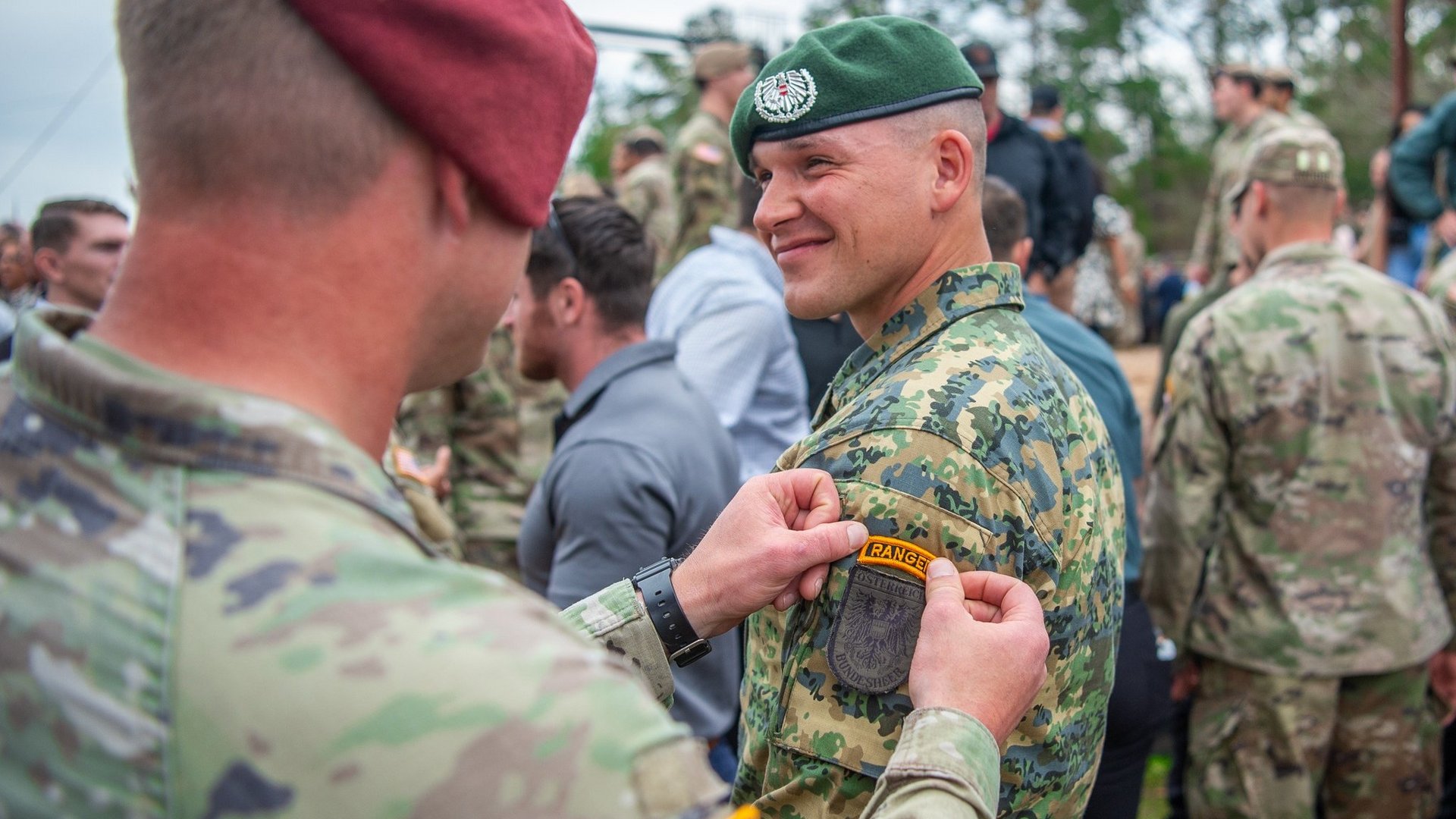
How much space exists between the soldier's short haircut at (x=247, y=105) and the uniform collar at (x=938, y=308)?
4.44 feet

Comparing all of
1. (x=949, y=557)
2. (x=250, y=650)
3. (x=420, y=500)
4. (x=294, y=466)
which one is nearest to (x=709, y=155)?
(x=420, y=500)

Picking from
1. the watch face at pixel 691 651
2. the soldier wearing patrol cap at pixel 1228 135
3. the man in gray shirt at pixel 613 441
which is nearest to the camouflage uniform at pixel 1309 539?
the man in gray shirt at pixel 613 441

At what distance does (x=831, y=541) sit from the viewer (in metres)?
1.88

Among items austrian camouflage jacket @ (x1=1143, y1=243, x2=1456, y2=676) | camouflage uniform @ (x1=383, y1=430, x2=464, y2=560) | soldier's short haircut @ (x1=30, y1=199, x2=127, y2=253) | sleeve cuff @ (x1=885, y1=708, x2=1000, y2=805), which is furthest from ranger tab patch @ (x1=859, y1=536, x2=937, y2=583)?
soldier's short haircut @ (x1=30, y1=199, x2=127, y2=253)

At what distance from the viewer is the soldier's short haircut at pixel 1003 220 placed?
420cm

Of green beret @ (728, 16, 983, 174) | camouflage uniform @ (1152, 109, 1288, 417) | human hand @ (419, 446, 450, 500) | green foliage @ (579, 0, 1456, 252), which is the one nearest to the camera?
green beret @ (728, 16, 983, 174)

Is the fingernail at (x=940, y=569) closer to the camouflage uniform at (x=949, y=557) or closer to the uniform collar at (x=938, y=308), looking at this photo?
the camouflage uniform at (x=949, y=557)

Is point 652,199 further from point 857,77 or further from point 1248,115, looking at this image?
point 857,77

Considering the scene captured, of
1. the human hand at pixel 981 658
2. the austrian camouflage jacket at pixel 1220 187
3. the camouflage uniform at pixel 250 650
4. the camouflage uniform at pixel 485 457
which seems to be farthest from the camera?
the austrian camouflage jacket at pixel 1220 187

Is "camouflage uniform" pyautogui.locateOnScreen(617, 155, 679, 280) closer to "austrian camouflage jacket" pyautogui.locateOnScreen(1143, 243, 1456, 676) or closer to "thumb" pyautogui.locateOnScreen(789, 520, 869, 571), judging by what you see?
"austrian camouflage jacket" pyautogui.locateOnScreen(1143, 243, 1456, 676)

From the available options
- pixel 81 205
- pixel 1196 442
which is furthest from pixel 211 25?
pixel 81 205

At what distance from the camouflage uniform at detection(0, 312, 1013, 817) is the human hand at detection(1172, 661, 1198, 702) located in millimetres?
3958

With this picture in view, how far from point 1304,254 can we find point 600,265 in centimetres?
272

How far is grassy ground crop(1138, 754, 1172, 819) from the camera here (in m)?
5.37
